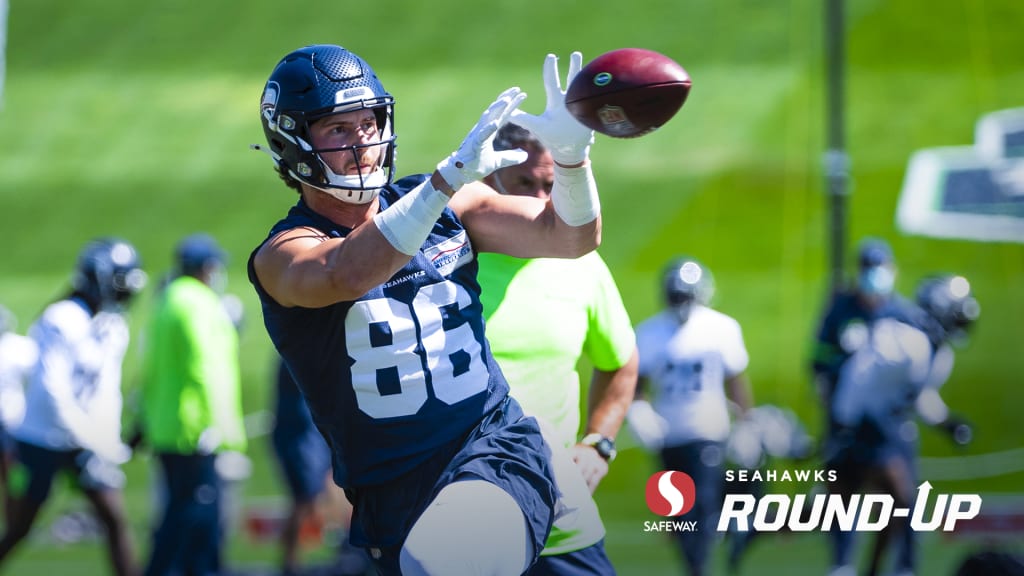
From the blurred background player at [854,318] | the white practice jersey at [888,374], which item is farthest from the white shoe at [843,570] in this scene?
the white practice jersey at [888,374]

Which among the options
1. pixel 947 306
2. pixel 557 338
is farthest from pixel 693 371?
pixel 557 338

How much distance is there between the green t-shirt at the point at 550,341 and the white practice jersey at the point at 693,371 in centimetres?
378

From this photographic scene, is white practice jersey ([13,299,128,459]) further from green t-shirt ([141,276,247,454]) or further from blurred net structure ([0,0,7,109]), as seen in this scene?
blurred net structure ([0,0,7,109])

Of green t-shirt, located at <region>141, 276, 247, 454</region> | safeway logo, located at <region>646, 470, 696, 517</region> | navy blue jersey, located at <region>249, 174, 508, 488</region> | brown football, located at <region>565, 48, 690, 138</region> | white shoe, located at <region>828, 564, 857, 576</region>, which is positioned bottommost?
white shoe, located at <region>828, 564, 857, 576</region>

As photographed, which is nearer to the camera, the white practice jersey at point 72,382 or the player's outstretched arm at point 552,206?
the player's outstretched arm at point 552,206

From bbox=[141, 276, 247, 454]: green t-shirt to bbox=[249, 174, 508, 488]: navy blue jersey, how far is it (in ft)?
13.5

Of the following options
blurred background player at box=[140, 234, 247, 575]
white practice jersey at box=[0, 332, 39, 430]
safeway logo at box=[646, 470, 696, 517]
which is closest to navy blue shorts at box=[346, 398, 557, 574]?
safeway logo at box=[646, 470, 696, 517]

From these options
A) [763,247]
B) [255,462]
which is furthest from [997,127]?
[255,462]

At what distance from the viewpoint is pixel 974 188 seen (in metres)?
11.9

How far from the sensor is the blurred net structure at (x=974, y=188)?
1187cm

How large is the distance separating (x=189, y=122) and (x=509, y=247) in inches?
425

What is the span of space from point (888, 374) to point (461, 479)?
16.6 ft

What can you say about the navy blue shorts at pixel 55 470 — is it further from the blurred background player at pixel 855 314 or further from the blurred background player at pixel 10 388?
the blurred background player at pixel 855 314

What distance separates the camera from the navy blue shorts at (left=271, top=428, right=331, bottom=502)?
8016mm
